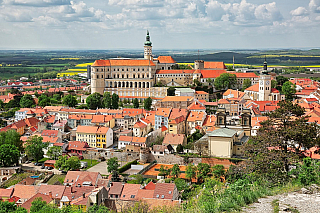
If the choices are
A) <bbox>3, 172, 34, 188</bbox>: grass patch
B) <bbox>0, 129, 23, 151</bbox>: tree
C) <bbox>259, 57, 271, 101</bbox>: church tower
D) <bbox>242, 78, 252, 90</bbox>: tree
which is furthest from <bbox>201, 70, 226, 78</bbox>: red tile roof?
<bbox>3, 172, 34, 188</bbox>: grass patch

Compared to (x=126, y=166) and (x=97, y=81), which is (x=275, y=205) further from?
(x=97, y=81)

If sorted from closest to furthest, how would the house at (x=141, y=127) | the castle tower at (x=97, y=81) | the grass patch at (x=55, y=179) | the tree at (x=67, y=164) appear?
1. the grass patch at (x=55, y=179)
2. the tree at (x=67, y=164)
3. the house at (x=141, y=127)
4. the castle tower at (x=97, y=81)

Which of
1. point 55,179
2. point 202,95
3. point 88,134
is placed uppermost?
point 202,95

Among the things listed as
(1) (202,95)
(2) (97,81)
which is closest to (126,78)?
(2) (97,81)

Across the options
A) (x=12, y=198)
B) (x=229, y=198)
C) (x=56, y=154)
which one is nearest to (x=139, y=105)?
(x=56, y=154)

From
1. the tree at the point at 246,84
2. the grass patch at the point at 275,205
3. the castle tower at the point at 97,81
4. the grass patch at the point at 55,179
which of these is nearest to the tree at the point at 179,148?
the grass patch at the point at 55,179

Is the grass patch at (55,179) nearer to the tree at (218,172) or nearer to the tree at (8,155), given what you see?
the tree at (8,155)

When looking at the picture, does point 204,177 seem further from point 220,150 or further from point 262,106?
point 262,106
